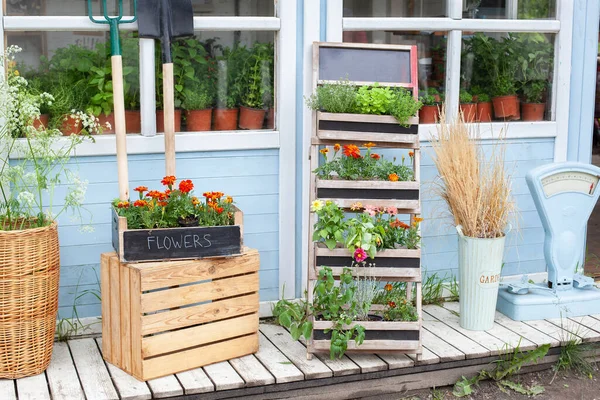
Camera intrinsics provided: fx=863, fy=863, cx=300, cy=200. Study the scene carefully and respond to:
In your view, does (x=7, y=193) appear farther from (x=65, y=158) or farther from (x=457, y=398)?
(x=457, y=398)

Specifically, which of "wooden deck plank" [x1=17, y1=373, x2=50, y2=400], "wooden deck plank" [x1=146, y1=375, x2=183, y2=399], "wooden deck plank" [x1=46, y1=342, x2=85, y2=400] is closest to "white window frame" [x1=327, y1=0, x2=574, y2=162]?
"wooden deck plank" [x1=146, y1=375, x2=183, y2=399]

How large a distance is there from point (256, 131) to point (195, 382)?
1405 mm

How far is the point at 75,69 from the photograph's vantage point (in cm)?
418

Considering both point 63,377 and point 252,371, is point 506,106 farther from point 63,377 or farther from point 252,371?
point 63,377

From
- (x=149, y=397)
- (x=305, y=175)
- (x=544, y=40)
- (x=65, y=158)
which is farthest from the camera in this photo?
(x=544, y=40)

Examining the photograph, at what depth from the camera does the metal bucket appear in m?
4.33

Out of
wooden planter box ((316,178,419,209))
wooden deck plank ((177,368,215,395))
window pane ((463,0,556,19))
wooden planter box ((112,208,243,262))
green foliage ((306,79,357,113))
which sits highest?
window pane ((463,0,556,19))

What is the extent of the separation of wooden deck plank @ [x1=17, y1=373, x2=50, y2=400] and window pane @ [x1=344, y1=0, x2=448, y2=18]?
238 cm

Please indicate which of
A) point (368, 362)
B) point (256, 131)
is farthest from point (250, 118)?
point (368, 362)

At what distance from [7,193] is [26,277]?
1.99ft

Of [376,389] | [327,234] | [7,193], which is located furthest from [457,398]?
[7,193]

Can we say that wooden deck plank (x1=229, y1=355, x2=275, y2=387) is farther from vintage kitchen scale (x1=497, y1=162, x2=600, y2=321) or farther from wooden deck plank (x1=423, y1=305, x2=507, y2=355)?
vintage kitchen scale (x1=497, y1=162, x2=600, y2=321)

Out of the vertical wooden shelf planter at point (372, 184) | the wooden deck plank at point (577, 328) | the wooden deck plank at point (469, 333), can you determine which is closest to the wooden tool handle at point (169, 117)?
the vertical wooden shelf planter at point (372, 184)

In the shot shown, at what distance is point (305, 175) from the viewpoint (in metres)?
4.60
